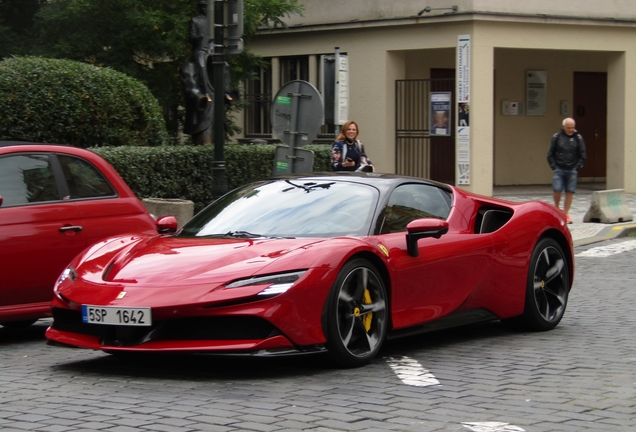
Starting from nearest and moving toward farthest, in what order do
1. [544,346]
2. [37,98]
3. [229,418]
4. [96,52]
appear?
[229,418], [544,346], [37,98], [96,52]

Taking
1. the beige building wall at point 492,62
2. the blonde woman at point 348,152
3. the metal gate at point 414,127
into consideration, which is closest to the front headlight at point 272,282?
the blonde woman at point 348,152

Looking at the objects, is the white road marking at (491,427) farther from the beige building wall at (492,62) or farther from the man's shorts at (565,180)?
the beige building wall at (492,62)

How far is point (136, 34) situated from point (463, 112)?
283 inches

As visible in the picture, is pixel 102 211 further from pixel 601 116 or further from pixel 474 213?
pixel 601 116

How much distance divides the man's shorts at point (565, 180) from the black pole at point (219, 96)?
8.41m

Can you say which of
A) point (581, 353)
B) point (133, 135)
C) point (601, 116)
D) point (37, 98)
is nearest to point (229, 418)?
point (581, 353)

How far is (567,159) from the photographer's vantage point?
62.7ft

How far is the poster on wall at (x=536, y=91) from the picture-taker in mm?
27641

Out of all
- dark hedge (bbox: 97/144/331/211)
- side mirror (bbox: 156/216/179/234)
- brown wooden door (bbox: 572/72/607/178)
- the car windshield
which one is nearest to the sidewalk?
brown wooden door (bbox: 572/72/607/178)

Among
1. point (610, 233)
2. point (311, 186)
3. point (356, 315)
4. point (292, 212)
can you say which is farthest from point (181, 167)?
point (356, 315)

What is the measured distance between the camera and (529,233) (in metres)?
8.23

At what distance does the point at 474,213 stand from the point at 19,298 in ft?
11.1

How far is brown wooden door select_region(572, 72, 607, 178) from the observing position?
28.8 metres

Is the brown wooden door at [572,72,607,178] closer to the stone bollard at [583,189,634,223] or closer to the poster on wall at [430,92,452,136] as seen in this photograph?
the poster on wall at [430,92,452,136]
